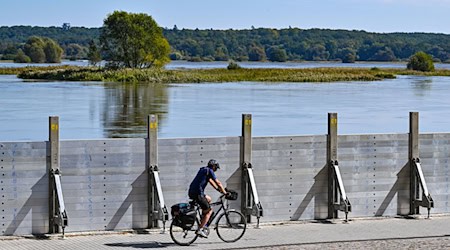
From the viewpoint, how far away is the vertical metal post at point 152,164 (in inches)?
617

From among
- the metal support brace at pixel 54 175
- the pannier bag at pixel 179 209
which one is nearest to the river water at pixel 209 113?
the metal support brace at pixel 54 175

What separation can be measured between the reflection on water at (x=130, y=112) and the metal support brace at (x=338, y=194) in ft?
76.9

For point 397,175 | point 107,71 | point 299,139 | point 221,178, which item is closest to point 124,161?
point 221,178

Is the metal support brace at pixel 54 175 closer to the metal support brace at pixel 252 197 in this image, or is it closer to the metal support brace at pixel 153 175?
the metal support brace at pixel 153 175

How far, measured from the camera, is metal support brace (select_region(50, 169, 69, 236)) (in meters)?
Answer: 14.7

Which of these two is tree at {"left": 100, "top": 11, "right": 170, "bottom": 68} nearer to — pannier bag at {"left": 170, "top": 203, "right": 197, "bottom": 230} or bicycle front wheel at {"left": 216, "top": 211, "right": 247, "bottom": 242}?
bicycle front wheel at {"left": 216, "top": 211, "right": 247, "bottom": 242}

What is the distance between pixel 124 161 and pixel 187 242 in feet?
7.00

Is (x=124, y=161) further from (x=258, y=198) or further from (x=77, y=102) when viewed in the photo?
(x=77, y=102)

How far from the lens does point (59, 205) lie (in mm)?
14828

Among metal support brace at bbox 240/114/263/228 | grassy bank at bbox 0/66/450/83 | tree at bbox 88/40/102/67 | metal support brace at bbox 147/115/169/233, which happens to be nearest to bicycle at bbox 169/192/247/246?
metal support brace at bbox 147/115/169/233

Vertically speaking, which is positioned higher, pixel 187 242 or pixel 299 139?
pixel 299 139

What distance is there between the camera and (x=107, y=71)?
127 metres

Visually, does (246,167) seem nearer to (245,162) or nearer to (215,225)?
(245,162)

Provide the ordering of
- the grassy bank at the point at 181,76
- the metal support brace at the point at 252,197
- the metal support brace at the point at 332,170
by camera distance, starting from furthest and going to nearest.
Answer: the grassy bank at the point at 181,76 → the metal support brace at the point at 332,170 → the metal support brace at the point at 252,197
